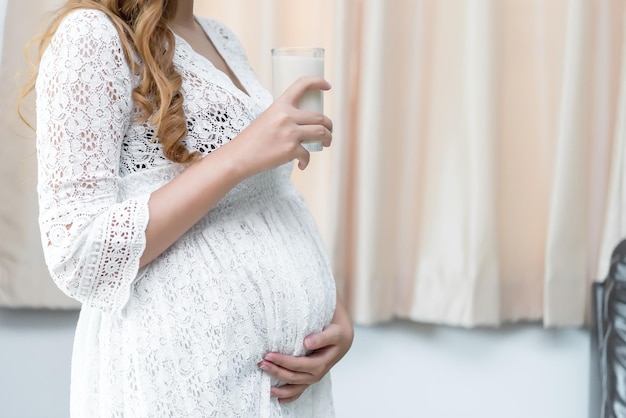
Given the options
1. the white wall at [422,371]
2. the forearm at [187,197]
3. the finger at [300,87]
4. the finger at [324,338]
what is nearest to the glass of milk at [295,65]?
the finger at [300,87]

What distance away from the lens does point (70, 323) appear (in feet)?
7.57

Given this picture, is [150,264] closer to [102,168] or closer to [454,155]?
[102,168]

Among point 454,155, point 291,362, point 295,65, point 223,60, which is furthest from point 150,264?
point 454,155

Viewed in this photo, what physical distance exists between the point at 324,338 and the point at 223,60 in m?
0.50

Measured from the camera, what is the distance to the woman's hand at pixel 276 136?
0.96m

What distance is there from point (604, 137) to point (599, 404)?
0.74 m

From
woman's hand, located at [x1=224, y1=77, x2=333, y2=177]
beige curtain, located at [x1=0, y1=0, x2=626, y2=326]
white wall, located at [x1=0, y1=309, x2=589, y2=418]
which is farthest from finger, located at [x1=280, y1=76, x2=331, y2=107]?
white wall, located at [x1=0, y1=309, x2=589, y2=418]

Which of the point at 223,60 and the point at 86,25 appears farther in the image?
the point at 223,60

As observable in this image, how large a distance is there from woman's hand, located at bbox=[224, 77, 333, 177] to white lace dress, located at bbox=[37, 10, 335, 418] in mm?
107

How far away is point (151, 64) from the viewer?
0.99 metres

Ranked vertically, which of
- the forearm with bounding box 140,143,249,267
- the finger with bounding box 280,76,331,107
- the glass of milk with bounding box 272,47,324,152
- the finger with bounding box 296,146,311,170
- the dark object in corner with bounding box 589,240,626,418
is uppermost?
the glass of milk with bounding box 272,47,324,152

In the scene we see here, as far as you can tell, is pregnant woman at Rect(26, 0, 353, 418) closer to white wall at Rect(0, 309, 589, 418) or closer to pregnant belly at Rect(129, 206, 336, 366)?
pregnant belly at Rect(129, 206, 336, 366)

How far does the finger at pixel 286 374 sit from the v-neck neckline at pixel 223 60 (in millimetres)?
380

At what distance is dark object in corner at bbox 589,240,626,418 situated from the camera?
1.83 m
